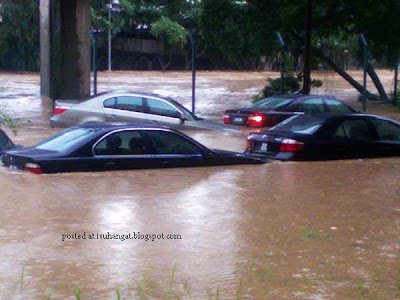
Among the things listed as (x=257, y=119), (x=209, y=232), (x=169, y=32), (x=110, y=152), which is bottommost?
(x=257, y=119)

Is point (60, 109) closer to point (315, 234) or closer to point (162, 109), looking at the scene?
point (162, 109)

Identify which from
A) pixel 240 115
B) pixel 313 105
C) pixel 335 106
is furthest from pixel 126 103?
pixel 335 106

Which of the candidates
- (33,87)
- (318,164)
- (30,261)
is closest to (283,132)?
(318,164)

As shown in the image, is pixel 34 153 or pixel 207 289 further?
pixel 34 153

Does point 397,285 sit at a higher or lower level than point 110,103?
lower

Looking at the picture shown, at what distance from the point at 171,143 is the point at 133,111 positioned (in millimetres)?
7939

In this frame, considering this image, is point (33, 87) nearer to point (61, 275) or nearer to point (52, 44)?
point (52, 44)

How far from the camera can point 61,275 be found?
28.9ft

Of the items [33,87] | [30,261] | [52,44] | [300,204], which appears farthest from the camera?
[33,87]

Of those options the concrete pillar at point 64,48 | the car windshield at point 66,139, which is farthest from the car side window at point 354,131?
the concrete pillar at point 64,48

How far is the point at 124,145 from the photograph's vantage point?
1493 cm

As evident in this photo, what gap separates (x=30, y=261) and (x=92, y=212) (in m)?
2.65

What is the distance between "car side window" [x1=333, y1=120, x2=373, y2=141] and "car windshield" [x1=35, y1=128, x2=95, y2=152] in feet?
16.9

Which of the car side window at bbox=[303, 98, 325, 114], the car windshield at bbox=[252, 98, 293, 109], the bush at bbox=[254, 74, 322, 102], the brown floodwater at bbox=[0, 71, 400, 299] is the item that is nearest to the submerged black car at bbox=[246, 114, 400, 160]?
the brown floodwater at bbox=[0, 71, 400, 299]
